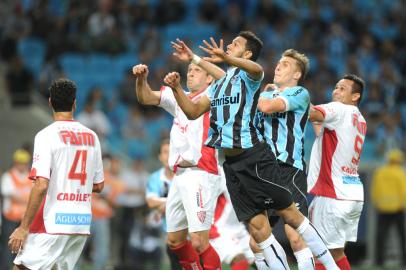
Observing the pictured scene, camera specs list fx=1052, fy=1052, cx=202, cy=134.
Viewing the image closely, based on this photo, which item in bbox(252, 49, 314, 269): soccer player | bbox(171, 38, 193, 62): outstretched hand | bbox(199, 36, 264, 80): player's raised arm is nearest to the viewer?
bbox(199, 36, 264, 80): player's raised arm

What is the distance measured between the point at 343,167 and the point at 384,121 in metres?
11.4

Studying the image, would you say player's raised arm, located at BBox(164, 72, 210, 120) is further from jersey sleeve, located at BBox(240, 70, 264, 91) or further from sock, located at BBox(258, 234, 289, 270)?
sock, located at BBox(258, 234, 289, 270)

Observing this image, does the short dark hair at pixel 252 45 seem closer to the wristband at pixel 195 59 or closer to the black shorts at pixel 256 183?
the wristband at pixel 195 59

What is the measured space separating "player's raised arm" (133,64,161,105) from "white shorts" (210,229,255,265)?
2591 mm

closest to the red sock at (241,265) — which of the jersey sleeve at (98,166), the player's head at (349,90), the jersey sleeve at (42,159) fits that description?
the player's head at (349,90)

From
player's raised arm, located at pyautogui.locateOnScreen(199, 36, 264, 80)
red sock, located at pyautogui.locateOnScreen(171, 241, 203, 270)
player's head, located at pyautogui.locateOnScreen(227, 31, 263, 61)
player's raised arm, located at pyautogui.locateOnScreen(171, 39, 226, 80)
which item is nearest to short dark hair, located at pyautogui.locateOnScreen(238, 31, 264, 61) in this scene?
player's head, located at pyautogui.locateOnScreen(227, 31, 263, 61)

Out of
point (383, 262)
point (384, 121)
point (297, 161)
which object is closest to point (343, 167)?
point (297, 161)

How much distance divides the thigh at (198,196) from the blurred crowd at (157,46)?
939 cm

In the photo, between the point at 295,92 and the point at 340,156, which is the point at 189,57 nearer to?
the point at 295,92

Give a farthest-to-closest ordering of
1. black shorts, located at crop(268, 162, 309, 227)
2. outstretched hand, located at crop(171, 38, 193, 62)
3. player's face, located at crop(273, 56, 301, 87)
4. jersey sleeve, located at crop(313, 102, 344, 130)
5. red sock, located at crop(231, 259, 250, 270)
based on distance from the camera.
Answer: red sock, located at crop(231, 259, 250, 270) → jersey sleeve, located at crop(313, 102, 344, 130) → player's face, located at crop(273, 56, 301, 87) → black shorts, located at crop(268, 162, 309, 227) → outstretched hand, located at crop(171, 38, 193, 62)

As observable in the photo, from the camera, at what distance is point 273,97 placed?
10867 mm

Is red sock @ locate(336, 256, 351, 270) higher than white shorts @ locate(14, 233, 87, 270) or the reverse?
the reverse

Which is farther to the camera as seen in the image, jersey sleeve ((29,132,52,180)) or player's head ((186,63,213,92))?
player's head ((186,63,213,92))

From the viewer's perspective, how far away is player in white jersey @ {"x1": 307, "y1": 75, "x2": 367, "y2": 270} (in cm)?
1164
